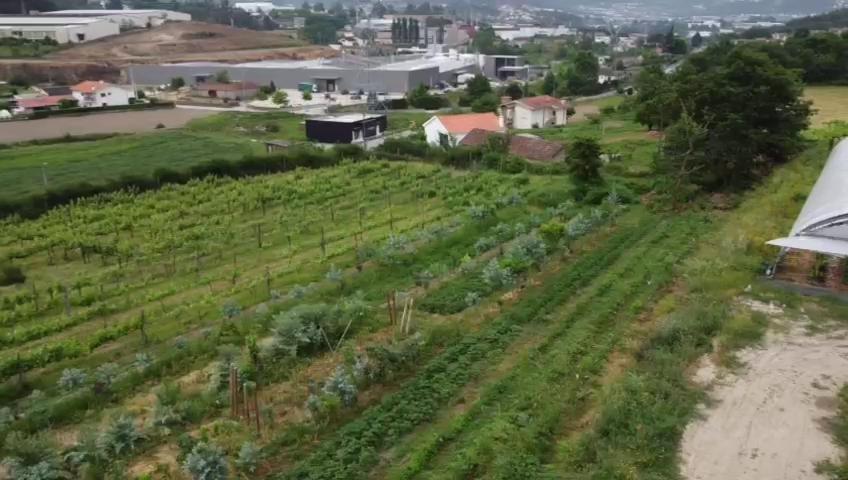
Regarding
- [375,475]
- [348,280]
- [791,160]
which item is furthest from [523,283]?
[791,160]

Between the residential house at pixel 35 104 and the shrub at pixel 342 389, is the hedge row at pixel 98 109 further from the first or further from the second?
the shrub at pixel 342 389

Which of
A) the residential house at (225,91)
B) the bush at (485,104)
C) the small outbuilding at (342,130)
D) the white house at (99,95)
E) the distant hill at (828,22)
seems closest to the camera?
the small outbuilding at (342,130)

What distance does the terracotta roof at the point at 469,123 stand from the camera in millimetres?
28078

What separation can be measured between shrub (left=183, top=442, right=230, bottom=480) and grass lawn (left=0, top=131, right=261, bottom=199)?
1507cm

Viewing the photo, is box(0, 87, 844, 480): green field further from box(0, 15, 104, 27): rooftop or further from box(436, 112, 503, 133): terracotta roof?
box(0, 15, 104, 27): rooftop

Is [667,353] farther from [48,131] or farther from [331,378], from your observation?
[48,131]

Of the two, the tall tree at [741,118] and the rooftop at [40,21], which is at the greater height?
the rooftop at [40,21]

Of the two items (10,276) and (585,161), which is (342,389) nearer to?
(10,276)

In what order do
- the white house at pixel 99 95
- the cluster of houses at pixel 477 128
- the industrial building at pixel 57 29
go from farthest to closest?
the industrial building at pixel 57 29
the white house at pixel 99 95
the cluster of houses at pixel 477 128

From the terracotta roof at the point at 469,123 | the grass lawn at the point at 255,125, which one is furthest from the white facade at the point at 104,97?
the terracotta roof at the point at 469,123

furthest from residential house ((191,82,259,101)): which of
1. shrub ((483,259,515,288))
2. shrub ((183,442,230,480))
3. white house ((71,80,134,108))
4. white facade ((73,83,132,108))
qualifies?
shrub ((183,442,230,480))

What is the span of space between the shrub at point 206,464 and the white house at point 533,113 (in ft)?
90.1

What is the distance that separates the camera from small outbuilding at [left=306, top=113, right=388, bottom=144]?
28391mm

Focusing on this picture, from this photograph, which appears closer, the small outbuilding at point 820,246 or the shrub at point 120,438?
the shrub at point 120,438
